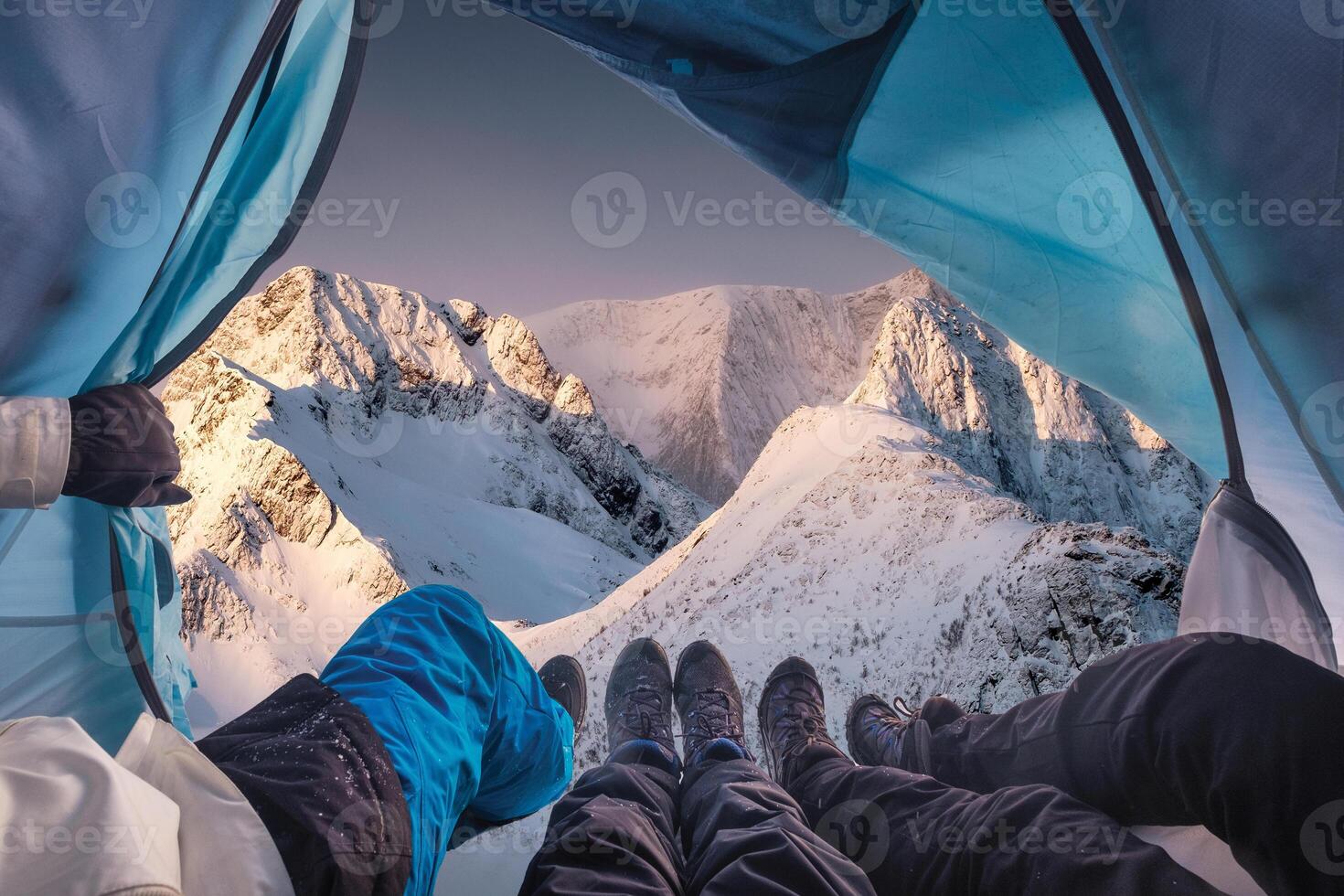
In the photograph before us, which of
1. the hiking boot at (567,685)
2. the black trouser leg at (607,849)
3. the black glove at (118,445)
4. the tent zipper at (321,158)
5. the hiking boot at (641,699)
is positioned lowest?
the hiking boot at (567,685)

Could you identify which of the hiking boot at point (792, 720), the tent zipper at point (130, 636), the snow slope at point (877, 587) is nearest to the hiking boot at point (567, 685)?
the snow slope at point (877, 587)

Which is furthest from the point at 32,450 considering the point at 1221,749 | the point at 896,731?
the point at 896,731

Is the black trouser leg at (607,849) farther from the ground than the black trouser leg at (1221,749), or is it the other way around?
the black trouser leg at (1221,749)

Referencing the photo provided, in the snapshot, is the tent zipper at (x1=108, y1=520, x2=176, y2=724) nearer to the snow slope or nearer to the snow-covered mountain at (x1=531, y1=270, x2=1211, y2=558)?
the snow slope

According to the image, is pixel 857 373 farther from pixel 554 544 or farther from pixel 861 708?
pixel 861 708

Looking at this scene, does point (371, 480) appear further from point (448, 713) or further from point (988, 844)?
point (988, 844)

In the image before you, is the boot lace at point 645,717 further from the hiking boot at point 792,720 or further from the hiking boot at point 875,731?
the hiking boot at point 875,731
